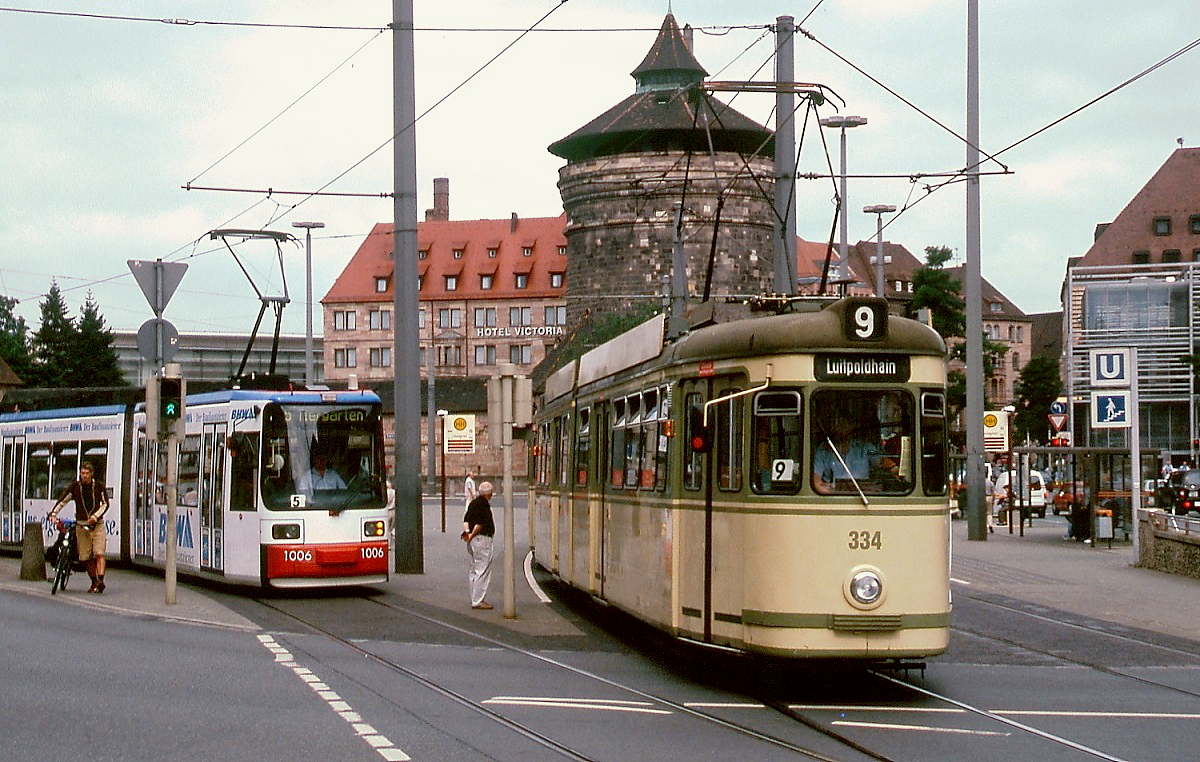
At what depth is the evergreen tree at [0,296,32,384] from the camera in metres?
121

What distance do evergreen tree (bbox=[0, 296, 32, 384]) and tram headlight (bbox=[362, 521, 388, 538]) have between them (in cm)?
9846

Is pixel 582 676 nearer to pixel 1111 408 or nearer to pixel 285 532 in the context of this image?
pixel 285 532

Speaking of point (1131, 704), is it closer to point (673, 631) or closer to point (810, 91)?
point (673, 631)

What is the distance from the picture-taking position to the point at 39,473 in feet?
103

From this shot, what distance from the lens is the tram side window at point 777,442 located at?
44.2 feet

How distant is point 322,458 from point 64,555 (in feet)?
11.4

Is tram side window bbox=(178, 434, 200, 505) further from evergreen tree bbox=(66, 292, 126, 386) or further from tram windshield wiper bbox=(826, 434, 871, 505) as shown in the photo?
evergreen tree bbox=(66, 292, 126, 386)

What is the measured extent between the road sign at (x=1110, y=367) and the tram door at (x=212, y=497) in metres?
13.4

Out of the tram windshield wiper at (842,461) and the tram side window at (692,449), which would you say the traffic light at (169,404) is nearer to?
the tram side window at (692,449)

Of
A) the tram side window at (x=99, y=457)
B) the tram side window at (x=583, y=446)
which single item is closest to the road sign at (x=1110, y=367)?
the tram side window at (x=583, y=446)

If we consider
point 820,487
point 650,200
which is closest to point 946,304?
point 650,200

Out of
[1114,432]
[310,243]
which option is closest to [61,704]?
[310,243]

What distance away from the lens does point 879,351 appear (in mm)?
13461

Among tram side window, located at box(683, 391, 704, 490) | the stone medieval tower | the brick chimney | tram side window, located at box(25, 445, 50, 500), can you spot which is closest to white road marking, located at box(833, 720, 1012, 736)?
tram side window, located at box(683, 391, 704, 490)
